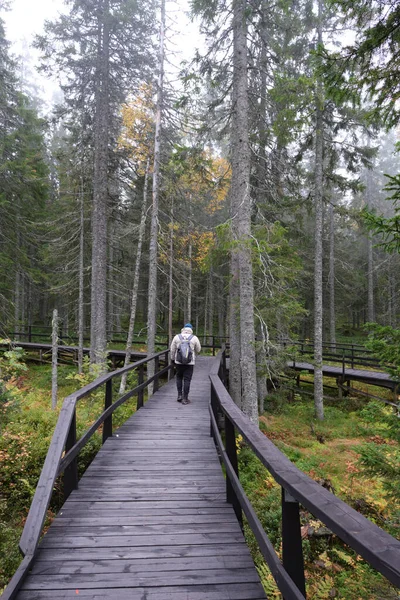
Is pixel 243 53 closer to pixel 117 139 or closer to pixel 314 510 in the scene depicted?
pixel 117 139

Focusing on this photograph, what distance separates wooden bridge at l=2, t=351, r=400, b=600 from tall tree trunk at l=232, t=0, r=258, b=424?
403 cm

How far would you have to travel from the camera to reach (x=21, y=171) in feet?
49.9

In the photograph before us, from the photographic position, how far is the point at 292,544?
5.75 ft

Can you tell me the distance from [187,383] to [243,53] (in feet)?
30.8

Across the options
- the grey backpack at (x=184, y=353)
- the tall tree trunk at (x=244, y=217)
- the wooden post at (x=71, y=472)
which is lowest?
the wooden post at (x=71, y=472)

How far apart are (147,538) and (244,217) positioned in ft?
25.3

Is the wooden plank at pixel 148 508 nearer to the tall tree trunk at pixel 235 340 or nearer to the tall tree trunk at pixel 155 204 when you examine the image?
the tall tree trunk at pixel 235 340

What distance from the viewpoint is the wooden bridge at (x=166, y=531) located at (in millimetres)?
1737

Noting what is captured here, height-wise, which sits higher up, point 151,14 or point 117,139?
point 151,14

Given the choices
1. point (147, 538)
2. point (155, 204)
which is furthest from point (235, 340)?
point (147, 538)

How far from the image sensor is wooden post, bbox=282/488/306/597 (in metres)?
1.75

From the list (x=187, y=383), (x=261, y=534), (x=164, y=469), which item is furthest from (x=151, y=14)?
(x=261, y=534)

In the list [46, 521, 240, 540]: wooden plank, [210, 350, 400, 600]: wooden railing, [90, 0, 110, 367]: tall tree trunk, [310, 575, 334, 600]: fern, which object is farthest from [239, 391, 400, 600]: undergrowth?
[90, 0, 110, 367]: tall tree trunk

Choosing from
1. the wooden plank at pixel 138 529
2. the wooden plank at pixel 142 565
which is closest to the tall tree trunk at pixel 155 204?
the wooden plank at pixel 138 529
